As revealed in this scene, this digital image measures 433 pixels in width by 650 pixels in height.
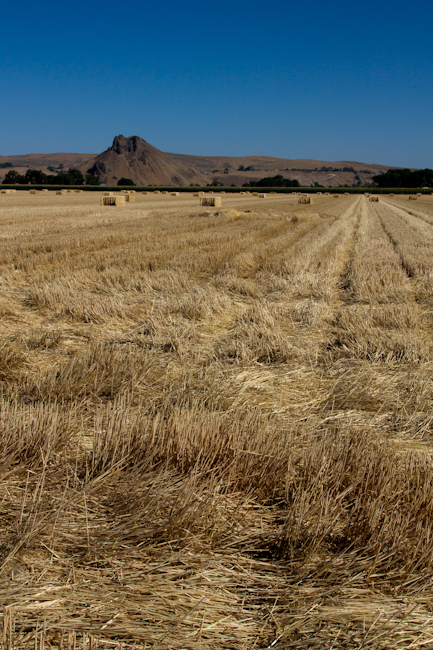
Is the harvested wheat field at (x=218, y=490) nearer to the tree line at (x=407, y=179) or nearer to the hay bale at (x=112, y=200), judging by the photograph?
the hay bale at (x=112, y=200)

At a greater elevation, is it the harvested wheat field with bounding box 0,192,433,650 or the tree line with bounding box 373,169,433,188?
the tree line with bounding box 373,169,433,188

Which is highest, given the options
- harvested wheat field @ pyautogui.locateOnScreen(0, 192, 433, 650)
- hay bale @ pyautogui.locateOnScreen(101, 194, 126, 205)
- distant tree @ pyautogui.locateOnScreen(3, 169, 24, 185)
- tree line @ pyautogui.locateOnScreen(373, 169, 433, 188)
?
tree line @ pyautogui.locateOnScreen(373, 169, 433, 188)

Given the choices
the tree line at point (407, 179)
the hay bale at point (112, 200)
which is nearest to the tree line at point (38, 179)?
the hay bale at point (112, 200)

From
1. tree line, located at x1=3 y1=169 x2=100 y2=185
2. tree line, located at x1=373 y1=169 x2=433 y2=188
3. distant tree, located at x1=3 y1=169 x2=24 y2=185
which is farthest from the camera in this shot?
tree line, located at x1=373 y1=169 x2=433 y2=188

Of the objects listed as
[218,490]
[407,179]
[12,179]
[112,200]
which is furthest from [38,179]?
[218,490]

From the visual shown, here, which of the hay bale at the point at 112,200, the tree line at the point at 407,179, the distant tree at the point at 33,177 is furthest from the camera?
the tree line at the point at 407,179

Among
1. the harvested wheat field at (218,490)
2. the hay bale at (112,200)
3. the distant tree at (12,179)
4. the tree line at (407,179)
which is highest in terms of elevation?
the tree line at (407,179)

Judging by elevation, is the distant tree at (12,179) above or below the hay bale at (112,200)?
above

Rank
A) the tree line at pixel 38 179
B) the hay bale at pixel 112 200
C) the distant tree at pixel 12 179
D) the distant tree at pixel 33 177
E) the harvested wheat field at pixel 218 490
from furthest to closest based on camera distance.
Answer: the distant tree at pixel 33 177 < the tree line at pixel 38 179 < the distant tree at pixel 12 179 < the hay bale at pixel 112 200 < the harvested wheat field at pixel 218 490

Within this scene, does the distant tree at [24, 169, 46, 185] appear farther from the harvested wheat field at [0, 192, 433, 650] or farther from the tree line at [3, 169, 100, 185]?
the harvested wheat field at [0, 192, 433, 650]

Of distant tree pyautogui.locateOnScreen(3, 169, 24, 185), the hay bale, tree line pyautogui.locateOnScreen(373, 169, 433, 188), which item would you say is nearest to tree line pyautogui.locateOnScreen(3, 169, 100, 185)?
distant tree pyautogui.locateOnScreen(3, 169, 24, 185)

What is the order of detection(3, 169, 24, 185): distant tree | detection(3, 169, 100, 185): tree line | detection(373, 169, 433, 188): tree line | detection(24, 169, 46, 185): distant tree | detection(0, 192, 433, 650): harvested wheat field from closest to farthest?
detection(0, 192, 433, 650): harvested wheat field, detection(3, 169, 24, 185): distant tree, detection(3, 169, 100, 185): tree line, detection(24, 169, 46, 185): distant tree, detection(373, 169, 433, 188): tree line

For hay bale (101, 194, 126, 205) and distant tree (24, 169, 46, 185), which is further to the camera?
distant tree (24, 169, 46, 185)

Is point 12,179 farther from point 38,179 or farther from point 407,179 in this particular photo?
point 407,179
